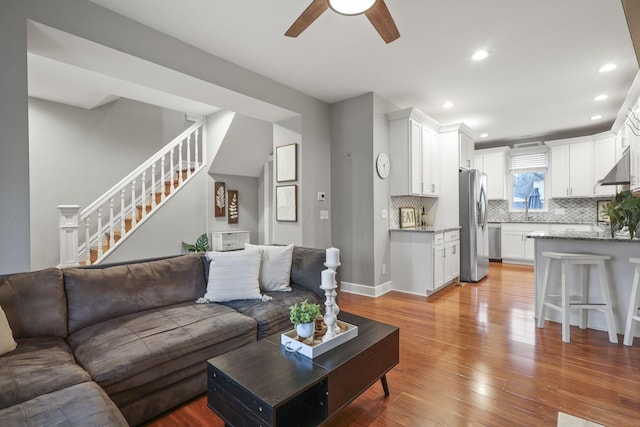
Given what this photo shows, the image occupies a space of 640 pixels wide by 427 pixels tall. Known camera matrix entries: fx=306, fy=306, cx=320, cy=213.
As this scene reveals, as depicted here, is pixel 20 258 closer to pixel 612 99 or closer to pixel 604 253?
pixel 604 253

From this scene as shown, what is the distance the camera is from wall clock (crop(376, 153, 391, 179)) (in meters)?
4.18

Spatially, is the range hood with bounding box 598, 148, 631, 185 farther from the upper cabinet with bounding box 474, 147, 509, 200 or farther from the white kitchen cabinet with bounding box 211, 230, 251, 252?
the white kitchen cabinet with bounding box 211, 230, 251, 252

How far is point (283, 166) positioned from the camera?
4.27 m

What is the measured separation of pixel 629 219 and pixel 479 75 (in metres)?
2.09

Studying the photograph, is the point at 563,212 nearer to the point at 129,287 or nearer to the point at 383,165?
the point at 383,165

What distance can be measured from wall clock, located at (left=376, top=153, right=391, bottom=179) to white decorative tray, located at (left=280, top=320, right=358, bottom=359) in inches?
109

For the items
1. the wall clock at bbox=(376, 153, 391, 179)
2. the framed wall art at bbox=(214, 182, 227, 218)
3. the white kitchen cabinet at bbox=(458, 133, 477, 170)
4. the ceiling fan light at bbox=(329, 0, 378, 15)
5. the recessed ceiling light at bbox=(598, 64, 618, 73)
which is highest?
the recessed ceiling light at bbox=(598, 64, 618, 73)

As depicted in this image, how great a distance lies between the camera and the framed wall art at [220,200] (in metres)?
5.48

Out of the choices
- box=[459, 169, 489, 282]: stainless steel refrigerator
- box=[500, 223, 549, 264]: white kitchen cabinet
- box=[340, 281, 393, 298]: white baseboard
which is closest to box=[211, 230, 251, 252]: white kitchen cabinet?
box=[340, 281, 393, 298]: white baseboard

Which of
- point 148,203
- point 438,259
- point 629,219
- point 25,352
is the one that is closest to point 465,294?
point 438,259

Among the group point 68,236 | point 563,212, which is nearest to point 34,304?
point 68,236

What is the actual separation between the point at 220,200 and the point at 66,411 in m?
4.57

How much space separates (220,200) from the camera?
553 cm

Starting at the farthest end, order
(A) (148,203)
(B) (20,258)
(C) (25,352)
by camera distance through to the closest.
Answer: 1. (A) (148,203)
2. (B) (20,258)
3. (C) (25,352)
